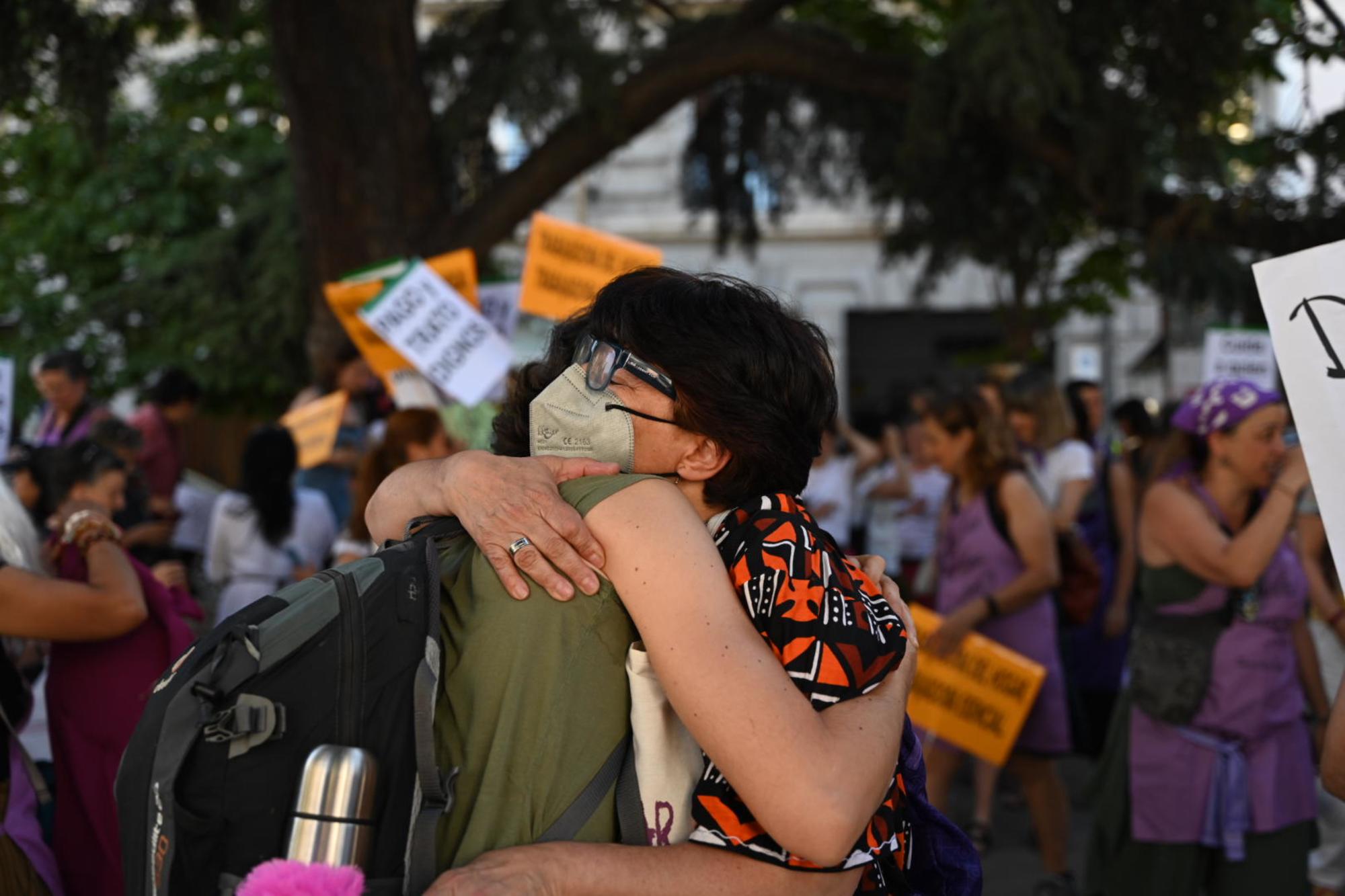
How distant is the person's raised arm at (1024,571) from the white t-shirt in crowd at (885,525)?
4.04 metres

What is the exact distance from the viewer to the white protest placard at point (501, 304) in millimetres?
7711

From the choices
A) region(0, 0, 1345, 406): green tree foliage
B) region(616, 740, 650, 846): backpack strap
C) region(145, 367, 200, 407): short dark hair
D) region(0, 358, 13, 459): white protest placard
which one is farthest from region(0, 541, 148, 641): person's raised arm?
region(145, 367, 200, 407): short dark hair

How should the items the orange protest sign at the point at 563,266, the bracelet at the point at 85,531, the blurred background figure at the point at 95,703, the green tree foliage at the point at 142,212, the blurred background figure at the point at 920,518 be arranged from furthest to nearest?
the green tree foliage at the point at 142,212
the blurred background figure at the point at 920,518
the orange protest sign at the point at 563,266
the bracelet at the point at 85,531
the blurred background figure at the point at 95,703

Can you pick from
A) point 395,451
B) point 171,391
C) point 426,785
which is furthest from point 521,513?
point 171,391

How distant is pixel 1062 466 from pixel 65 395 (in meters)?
5.17

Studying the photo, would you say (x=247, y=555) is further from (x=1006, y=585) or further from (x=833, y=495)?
(x=833, y=495)

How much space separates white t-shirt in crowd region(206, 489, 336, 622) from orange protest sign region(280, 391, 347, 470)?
0.84m

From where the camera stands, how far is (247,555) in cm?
635

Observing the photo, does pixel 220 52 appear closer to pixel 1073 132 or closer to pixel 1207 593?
pixel 1073 132

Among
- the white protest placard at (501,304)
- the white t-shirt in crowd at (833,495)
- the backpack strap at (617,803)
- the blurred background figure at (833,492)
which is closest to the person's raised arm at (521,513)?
the backpack strap at (617,803)

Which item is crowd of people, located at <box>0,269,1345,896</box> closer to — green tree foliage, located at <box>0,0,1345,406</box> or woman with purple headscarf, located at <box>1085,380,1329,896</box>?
woman with purple headscarf, located at <box>1085,380,1329,896</box>

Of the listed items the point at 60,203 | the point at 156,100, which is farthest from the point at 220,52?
the point at 60,203

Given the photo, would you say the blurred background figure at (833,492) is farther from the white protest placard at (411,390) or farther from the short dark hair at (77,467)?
the short dark hair at (77,467)

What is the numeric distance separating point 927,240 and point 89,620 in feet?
25.3
